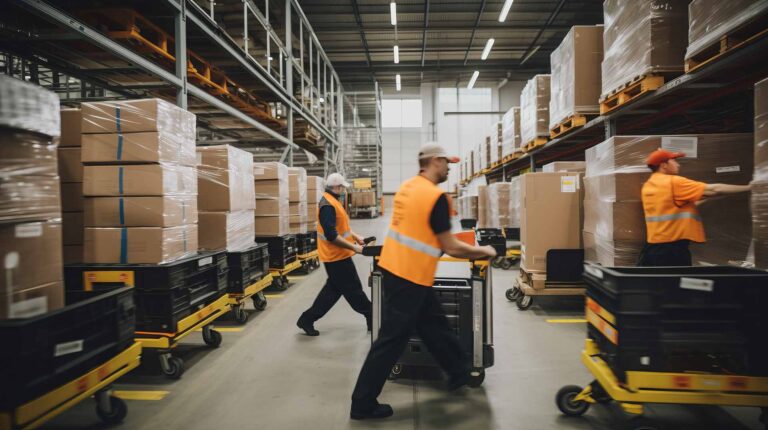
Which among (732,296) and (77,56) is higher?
(77,56)

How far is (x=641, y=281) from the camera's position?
2066 millimetres

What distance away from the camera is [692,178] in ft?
12.4

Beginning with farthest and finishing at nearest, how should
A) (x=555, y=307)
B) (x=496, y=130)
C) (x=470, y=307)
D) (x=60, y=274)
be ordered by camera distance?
(x=496, y=130), (x=555, y=307), (x=470, y=307), (x=60, y=274)

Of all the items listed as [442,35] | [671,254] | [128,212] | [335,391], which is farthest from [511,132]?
[442,35]

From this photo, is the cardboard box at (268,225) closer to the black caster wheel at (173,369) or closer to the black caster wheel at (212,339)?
the black caster wheel at (212,339)

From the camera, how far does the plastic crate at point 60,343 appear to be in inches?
70.1

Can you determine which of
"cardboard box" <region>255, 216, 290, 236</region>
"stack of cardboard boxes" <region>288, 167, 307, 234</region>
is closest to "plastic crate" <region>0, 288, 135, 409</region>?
"cardboard box" <region>255, 216, 290, 236</region>

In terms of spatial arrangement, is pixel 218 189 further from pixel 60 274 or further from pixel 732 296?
pixel 732 296

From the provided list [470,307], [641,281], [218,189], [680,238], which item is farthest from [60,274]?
[680,238]

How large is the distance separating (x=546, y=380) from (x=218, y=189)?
3.76 meters

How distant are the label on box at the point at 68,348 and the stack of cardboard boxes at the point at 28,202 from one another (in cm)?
25

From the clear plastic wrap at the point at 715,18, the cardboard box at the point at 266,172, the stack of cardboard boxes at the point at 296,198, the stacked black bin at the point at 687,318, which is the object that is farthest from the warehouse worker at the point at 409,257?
the stack of cardboard boxes at the point at 296,198

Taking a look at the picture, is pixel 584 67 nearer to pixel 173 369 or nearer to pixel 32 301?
pixel 173 369

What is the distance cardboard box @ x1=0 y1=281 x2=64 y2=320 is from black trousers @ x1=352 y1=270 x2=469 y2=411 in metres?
1.81
